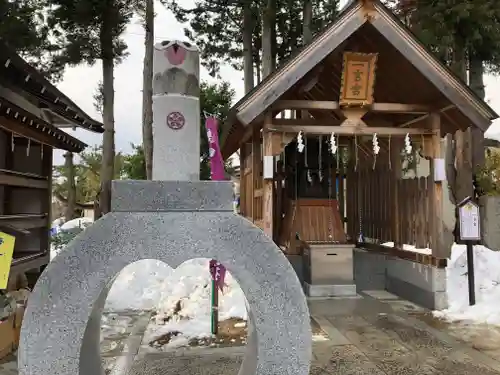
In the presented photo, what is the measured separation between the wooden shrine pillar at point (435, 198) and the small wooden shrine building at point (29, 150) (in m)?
7.38

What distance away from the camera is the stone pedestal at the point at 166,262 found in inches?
128

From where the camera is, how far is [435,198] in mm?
9141

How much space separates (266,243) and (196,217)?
24.2 inches

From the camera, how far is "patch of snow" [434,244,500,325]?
7895 millimetres

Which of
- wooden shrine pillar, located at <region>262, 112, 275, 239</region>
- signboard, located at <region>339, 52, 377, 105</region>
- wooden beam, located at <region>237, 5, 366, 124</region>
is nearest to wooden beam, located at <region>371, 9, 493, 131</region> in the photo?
wooden beam, located at <region>237, 5, 366, 124</region>

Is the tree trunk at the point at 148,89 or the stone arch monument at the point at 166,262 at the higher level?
the tree trunk at the point at 148,89

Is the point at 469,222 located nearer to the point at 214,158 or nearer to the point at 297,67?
the point at 297,67

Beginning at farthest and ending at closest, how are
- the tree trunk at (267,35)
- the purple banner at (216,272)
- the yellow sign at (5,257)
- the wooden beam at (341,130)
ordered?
1. the tree trunk at (267,35)
2. the wooden beam at (341,130)
3. the purple banner at (216,272)
4. the yellow sign at (5,257)

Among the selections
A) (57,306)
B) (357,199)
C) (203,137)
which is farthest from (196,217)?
(203,137)

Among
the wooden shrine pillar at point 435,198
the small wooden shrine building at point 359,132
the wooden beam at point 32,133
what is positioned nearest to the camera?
the wooden beam at point 32,133

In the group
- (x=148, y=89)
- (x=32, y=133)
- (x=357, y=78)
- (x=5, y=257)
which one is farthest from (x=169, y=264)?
(x=148, y=89)

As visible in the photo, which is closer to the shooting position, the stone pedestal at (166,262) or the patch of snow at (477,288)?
the stone pedestal at (166,262)

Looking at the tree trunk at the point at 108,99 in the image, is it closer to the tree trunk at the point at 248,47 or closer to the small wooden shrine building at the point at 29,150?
the small wooden shrine building at the point at 29,150

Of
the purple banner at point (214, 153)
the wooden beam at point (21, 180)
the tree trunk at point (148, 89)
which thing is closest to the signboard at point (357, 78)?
the purple banner at point (214, 153)
